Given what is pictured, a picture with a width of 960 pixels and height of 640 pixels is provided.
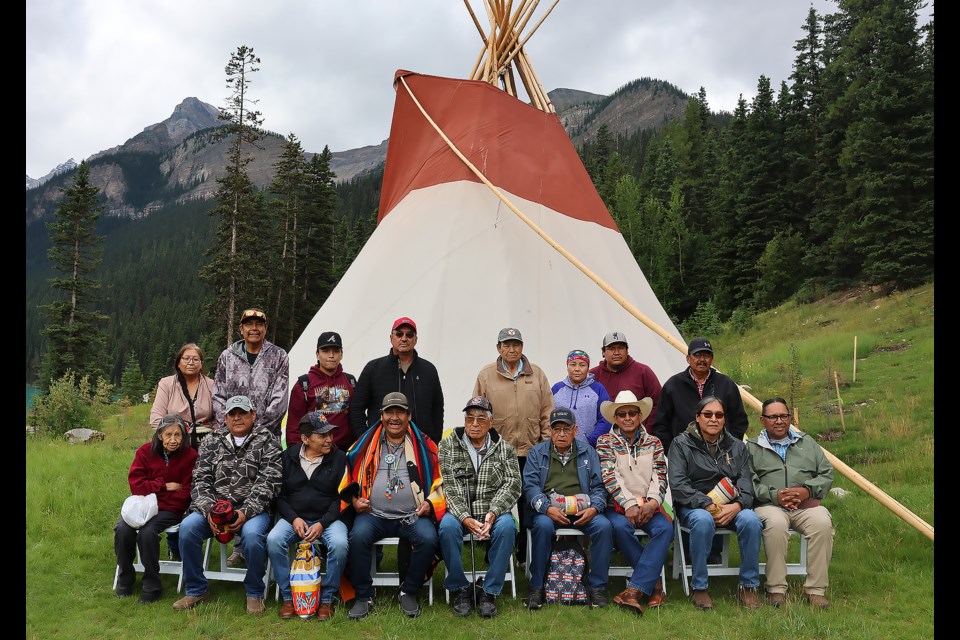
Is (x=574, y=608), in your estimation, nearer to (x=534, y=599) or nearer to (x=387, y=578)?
(x=534, y=599)

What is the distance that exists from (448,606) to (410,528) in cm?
50

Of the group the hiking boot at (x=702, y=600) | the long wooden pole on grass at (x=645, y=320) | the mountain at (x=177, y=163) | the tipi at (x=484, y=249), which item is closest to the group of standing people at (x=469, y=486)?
the hiking boot at (x=702, y=600)

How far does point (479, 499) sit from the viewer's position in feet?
12.2

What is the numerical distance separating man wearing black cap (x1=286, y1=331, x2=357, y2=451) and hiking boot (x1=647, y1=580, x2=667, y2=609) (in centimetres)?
206

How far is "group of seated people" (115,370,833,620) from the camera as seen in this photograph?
3.56 m

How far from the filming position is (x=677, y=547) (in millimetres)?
3889

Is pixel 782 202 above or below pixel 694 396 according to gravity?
above

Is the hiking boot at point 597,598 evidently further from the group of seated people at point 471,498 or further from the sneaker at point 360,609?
the sneaker at point 360,609

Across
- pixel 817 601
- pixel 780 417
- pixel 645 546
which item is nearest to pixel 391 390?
pixel 645 546

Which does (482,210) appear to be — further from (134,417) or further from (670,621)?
(134,417)

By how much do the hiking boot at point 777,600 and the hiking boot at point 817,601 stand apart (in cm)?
14

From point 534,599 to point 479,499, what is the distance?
0.63 metres
